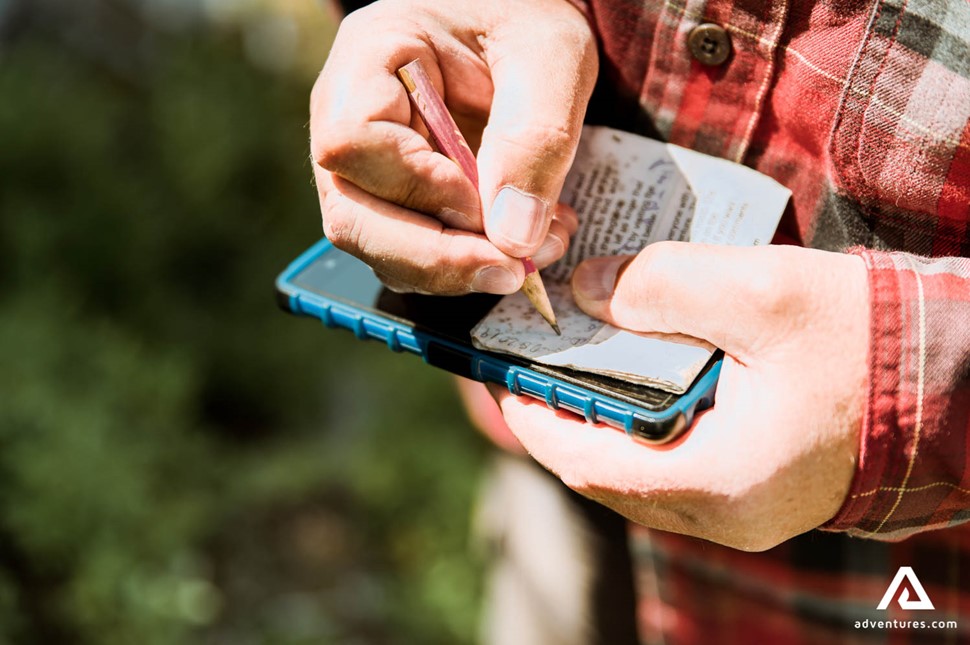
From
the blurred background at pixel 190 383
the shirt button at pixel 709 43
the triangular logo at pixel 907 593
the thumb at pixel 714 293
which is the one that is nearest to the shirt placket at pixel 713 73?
the shirt button at pixel 709 43

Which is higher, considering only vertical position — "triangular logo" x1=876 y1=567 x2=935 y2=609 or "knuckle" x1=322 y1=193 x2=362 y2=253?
"knuckle" x1=322 y1=193 x2=362 y2=253

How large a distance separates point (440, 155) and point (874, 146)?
39 centimetres

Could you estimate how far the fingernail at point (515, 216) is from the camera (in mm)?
800

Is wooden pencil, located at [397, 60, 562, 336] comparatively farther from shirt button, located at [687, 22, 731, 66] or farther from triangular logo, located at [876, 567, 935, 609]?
triangular logo, located at [876, 567, 935, 609]

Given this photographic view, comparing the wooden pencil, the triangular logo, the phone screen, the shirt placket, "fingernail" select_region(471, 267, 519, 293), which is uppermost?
the shirt placket

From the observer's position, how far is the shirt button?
80 cm

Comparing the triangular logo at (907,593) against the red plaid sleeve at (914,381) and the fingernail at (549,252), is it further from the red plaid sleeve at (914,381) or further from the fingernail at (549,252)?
the fingernail at (549,252)

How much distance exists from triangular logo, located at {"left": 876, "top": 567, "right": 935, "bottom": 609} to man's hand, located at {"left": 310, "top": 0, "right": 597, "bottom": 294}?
624 mm

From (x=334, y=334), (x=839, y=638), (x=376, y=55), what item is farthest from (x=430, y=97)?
(x=334, y=334)

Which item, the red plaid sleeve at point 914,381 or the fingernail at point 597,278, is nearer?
the red plaid sleeve at point 914,381

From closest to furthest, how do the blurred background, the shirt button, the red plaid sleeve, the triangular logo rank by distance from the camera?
1. the red plaid sleeve
2. the shirt button
3. the triangular logo
4. the blurred background

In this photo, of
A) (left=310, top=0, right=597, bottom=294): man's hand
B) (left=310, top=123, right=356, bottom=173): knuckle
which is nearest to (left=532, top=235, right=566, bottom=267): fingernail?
(left=310, top=0, right=597, bottom=294): man's hand

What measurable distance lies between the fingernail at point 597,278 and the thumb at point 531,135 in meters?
0.09

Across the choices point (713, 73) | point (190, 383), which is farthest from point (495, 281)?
point (190, 383)
